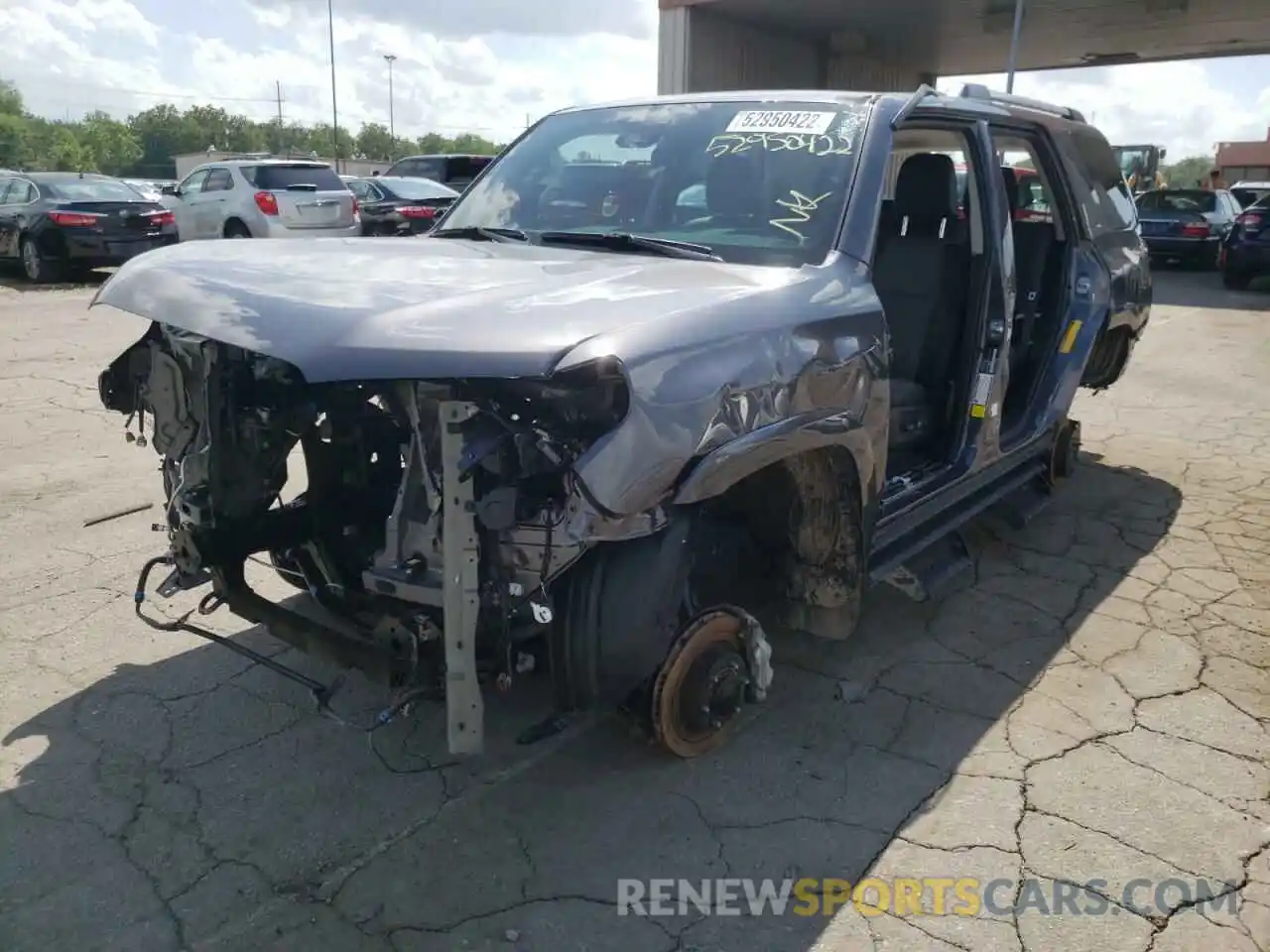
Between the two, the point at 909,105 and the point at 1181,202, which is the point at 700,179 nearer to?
the point at 909,105

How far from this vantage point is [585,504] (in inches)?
88.0

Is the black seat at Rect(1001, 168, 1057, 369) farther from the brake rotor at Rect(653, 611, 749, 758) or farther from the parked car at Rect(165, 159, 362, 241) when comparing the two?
the parked car at Rect(165, 159, 362, 241)

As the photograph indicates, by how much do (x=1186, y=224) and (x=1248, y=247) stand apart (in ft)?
9.51

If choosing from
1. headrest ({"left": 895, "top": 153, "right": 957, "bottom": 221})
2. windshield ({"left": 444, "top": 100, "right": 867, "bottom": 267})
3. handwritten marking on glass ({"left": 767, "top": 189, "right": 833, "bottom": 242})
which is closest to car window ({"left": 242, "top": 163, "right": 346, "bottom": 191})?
windshield ({"left": 444, "top": 100, "right": 867, "bottom": 267})

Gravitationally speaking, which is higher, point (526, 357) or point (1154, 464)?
point (526, 357)

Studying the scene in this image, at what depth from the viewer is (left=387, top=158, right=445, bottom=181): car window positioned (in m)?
18.9

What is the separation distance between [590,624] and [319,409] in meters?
0.97

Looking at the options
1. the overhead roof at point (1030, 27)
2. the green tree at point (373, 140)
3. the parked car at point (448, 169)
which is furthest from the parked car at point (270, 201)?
the green tree at point (373, 140)

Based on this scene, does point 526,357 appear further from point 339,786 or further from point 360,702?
point 360,702

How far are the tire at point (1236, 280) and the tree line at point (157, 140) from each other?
229ft

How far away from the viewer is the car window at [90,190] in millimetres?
14328

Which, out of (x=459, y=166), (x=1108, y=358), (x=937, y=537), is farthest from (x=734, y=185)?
(x=459, y=166)

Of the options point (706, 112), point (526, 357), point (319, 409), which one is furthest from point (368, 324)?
point (706, 112)

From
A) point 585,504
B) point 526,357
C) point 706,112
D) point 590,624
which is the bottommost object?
point 590,624
